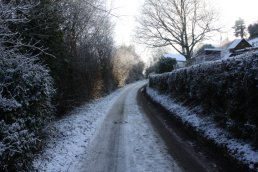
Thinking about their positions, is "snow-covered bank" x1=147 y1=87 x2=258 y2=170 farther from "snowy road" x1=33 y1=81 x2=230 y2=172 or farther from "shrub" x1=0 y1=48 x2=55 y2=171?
"shrub" x1=0 y1=48 x2=55 y2=171

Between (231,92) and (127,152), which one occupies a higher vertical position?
(231,92)

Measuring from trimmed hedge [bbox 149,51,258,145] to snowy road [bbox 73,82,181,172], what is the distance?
1.97 m

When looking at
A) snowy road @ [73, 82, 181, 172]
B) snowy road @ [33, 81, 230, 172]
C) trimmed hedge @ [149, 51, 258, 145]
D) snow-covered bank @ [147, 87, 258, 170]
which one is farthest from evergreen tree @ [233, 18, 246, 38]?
snowy road @ [73, 82, 181, 172]

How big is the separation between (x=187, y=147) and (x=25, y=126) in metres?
4.37

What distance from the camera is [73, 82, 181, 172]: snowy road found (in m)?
6.73

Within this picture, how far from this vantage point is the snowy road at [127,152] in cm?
673

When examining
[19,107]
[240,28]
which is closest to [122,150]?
[19,107]

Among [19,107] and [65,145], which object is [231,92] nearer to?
[65,145]

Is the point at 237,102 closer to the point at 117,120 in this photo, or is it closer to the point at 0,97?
the point at 0,97

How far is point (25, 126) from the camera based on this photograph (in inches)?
250

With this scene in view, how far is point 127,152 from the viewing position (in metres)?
7.92

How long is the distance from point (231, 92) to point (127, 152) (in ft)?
11.0

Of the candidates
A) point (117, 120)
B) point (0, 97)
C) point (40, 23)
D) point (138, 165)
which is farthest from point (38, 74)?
point (117, 120)

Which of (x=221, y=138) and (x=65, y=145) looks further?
(x=65, y=145)
